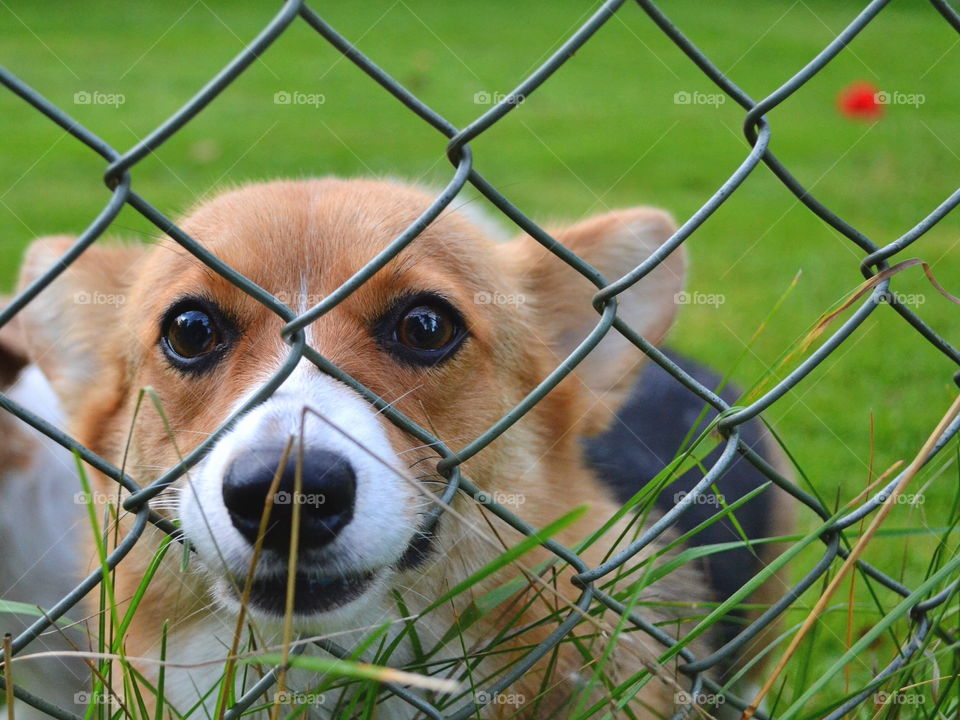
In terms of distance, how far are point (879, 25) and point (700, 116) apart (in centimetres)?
365

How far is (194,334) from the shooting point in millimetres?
2172

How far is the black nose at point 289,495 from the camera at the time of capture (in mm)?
1548

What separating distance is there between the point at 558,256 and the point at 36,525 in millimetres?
2057

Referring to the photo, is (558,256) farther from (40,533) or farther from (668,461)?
(40,533)

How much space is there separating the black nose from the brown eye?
0.63 m

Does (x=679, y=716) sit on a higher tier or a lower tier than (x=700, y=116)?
lower

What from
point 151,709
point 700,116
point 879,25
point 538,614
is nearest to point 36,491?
point 151,709

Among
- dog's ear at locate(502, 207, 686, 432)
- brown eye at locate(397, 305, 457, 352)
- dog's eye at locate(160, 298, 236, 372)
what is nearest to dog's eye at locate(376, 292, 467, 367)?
brown eye at locate(397, 305, 457, 352)

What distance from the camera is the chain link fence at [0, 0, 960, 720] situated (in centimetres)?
117

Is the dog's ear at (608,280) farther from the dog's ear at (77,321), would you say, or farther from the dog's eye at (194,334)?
the dog's ear at (77,321)

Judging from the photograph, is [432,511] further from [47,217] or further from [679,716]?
[47,217]

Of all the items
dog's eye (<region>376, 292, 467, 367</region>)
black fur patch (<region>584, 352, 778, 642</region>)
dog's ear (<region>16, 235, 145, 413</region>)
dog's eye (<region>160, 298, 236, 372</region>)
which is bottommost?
black fur patch (<region>584, 352, 778, 642</region>)

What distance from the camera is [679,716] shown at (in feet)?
5.54

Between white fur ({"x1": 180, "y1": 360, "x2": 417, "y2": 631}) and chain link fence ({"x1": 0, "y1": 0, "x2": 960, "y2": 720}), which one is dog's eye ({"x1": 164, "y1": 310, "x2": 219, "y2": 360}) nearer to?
white fur ({"x1": 180, "y1": 360, "x2": 417, "y2": 631})
